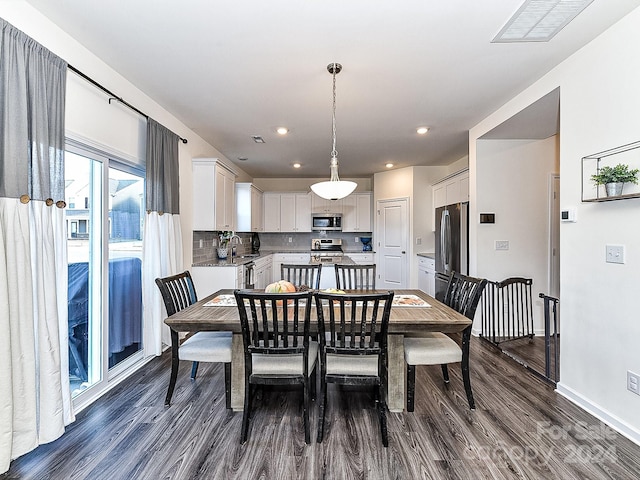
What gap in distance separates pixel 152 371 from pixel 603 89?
429cm

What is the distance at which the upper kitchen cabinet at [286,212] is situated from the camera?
7191 millimetres

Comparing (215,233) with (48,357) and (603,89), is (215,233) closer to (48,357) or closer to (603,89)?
(48,357)

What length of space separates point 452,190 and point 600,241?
285 cm

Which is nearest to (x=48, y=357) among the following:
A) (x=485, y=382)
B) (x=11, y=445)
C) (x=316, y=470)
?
(x=11, y=445)

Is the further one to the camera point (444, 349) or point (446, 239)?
point (446, 239)

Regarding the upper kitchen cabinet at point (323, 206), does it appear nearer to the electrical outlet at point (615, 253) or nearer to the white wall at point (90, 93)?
the white wall at point (90, 93)

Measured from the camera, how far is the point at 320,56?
245 cm

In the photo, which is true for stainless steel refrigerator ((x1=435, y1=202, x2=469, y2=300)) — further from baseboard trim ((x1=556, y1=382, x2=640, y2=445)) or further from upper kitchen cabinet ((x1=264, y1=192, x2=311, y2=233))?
upper kitchen cabinet ((x1=264, y1=192, x2=311, y2=233))

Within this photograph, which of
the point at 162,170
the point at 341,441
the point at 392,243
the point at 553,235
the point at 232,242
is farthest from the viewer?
the point at 392,243

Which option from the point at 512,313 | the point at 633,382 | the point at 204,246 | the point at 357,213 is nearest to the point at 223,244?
the point at 204,246

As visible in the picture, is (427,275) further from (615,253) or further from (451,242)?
(615,253)

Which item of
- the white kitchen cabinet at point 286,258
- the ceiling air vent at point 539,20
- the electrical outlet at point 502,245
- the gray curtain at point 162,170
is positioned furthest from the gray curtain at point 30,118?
the white kitchen cabinet at point 286,258

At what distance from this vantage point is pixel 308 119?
372 cm

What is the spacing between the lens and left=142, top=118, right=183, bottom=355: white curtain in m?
3.18
